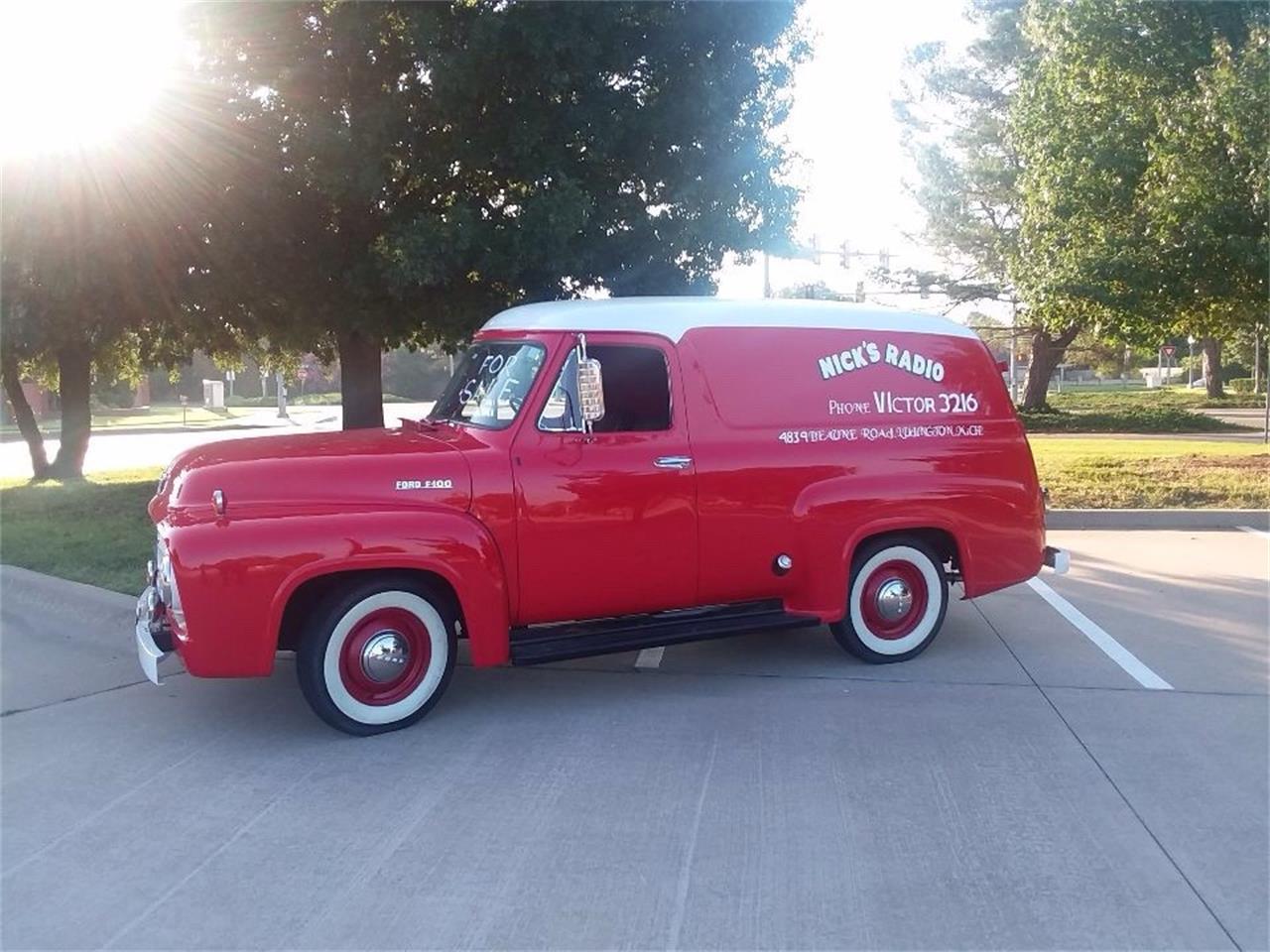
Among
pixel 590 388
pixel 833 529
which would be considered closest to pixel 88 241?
pixel 590 388

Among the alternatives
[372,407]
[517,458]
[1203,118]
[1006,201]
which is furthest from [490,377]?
[1006,201]

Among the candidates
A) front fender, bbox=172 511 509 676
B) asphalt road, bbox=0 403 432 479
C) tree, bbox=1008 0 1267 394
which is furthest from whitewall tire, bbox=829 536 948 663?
tree, bbox=1008 0 1267 394

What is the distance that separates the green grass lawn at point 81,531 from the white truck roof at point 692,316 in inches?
165

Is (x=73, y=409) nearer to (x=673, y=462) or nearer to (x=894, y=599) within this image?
(x=673, y=462)

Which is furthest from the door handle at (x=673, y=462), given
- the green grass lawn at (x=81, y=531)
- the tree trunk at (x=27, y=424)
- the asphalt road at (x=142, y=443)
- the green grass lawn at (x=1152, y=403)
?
the green grass lawn at (x=1152, y=403)

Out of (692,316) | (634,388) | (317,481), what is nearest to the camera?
(317,481)

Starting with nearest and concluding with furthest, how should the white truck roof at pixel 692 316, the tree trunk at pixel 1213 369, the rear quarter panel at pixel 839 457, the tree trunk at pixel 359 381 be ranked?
1. the white truck roof at pixel 692 316
2. the rear quarter panel at pixel 839 457
3. the tree trunk at pixel 359 381
4. the tree trunk at pixel 1213 369

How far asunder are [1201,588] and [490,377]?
633cm

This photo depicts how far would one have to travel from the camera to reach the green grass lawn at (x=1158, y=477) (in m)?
13.7

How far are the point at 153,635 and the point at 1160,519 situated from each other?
10.7 m

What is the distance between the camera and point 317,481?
586 cm

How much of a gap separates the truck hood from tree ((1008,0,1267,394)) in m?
12.5

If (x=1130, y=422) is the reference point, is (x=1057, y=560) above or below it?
below

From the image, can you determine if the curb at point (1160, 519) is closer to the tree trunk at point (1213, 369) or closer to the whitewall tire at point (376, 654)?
the whitewall tire at point (376, 654)
